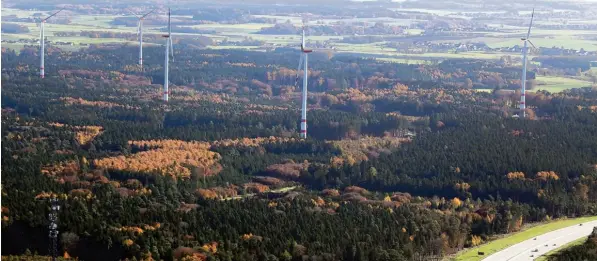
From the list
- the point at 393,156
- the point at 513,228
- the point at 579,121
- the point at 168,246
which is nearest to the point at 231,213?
the point at 168,246

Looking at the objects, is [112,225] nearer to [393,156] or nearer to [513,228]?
[513,228]

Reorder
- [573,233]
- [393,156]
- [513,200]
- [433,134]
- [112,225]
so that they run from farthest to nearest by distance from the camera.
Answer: [433,134] < [393,156] < [513,200] < [573,233] < [112,225]

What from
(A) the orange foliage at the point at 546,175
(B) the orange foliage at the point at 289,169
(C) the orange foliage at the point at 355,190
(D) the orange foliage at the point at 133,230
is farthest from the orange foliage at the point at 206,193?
(A) the orange foliage at the point at 546,175

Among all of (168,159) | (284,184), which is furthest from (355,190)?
(168,159)

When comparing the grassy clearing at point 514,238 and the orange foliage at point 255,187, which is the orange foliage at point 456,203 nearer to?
the grassy clearing at point 514,238

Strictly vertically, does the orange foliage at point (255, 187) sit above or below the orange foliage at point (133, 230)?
below

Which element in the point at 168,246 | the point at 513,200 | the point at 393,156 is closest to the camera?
the point at 168,246

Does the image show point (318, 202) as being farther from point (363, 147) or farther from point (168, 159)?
point (363, 147)

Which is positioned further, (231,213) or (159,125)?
(159,125)
